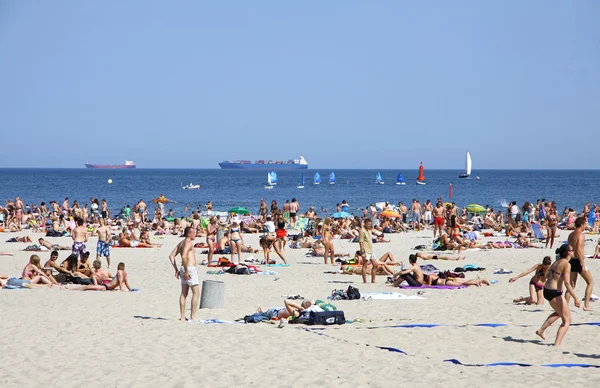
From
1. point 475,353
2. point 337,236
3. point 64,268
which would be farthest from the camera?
point 337,236

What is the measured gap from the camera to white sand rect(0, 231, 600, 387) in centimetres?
742

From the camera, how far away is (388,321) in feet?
33.8

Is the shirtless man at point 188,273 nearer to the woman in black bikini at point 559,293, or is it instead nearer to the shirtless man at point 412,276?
the woman in black bikini at point 559,293

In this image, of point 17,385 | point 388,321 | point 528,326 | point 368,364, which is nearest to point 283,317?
point 388,321

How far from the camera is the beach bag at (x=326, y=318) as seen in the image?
33.0 feet

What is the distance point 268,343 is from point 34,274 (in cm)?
672

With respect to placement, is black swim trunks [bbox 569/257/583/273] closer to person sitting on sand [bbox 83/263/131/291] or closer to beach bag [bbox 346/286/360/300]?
beach bag [bbox 346/286/360/300]

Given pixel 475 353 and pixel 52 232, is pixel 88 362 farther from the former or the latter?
pixel 52 232

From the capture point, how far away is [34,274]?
13.7 meters

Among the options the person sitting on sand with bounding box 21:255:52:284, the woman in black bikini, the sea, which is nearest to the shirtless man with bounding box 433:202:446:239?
the person sitting on sand with bounding box 21:255:52:284

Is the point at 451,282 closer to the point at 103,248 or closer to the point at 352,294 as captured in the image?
the point at 352,294

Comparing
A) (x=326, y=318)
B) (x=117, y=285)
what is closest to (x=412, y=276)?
(x=326, y=318)

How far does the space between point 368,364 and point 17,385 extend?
3.59 metres

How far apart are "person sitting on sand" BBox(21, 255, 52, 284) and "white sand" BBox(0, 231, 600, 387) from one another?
549 mm
